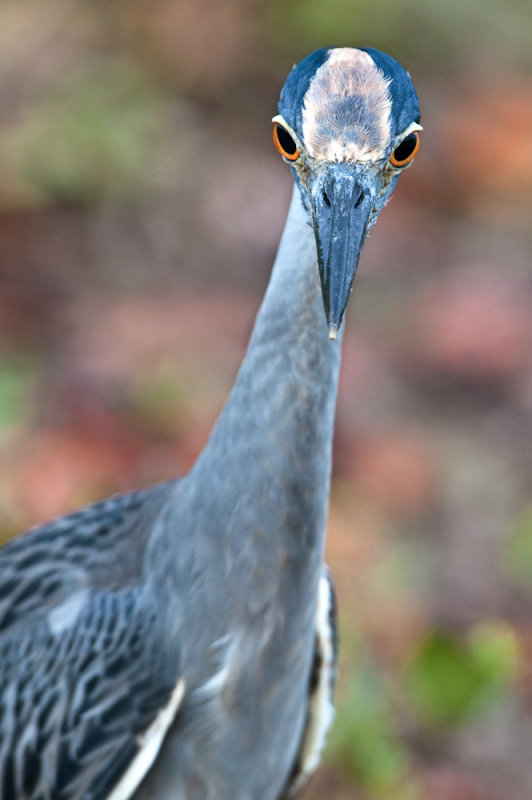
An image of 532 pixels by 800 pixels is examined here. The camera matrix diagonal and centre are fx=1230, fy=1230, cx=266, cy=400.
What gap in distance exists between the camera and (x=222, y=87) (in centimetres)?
582

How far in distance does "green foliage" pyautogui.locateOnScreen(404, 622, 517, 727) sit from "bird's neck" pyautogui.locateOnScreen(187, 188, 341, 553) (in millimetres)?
940

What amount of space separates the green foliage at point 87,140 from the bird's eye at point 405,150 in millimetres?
3587

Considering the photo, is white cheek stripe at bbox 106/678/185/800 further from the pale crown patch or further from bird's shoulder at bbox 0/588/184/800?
the pale crown patch

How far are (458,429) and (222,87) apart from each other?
2.29m

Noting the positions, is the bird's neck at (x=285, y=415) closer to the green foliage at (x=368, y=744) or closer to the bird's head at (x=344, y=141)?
the bird's head at (x=344, y=141)

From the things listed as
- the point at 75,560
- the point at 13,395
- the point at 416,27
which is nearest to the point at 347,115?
the point at 75,560

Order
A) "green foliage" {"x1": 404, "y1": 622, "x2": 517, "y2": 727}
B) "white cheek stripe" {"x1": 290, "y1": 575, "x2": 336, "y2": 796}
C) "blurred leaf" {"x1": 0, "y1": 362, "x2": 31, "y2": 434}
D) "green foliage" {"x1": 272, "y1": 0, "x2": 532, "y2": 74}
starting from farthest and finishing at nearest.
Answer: "green foliage" {"x1": 272, "y1": 0, "x2": 532, "y2": 74}
"blurred leaf" {"x1": 0, "y1": 362, "x2": 31, "y2": 434}
"green foliage" {"x1": 404, "y1": 622, "x2": 517, "y2": 727}
"white cheek stripe" {"x1": 290, "y1": 575, "x2": 336, "y2": 796}

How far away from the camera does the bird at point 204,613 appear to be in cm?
202

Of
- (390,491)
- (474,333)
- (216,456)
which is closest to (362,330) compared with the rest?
(474,333)

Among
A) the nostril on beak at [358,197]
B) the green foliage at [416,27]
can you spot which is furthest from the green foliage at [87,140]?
the nostril on beak at [358,197]

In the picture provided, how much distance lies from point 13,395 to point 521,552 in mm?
1704

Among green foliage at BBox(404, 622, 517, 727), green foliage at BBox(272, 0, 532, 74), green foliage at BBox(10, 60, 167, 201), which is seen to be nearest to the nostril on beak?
green foliage at BBox(404, 622, 517, 727)

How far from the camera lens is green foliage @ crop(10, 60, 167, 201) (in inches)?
203

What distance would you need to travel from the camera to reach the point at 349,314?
4836mm
